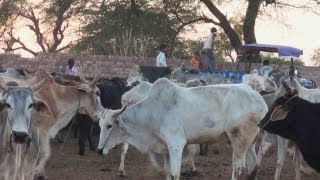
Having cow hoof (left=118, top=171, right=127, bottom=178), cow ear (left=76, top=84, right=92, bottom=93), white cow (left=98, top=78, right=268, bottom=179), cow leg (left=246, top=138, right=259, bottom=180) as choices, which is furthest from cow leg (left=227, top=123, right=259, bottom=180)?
cow ear (left=76, top=84, right=92, bottom=93)

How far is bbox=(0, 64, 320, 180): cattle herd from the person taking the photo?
22.4 feet

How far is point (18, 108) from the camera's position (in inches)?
250

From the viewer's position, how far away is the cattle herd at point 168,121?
6816mm

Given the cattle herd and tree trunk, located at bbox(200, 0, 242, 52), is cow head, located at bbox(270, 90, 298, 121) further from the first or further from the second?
tree trunk, located at bbox(200, 0, 242, 52)

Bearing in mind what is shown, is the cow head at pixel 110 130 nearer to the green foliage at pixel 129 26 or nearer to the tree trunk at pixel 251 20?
the green foliage at pixel 129 26

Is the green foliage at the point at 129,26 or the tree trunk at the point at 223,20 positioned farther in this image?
the tree trunk at the point at 223,20

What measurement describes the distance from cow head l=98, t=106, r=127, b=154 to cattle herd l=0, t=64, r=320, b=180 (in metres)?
0.01

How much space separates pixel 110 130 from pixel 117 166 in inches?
107

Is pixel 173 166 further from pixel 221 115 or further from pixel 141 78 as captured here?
pixel 141 78

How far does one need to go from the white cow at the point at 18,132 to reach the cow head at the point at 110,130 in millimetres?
1451

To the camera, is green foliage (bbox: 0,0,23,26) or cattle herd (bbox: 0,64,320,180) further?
green foliage (bbox: 0,0,23,26)

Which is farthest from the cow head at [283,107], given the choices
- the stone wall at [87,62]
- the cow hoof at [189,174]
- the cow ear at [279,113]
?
the stone wall at [87,62]

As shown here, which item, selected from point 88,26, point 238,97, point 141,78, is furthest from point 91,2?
point 238,97

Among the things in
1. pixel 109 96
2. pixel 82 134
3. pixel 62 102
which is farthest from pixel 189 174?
pixel 109 96
